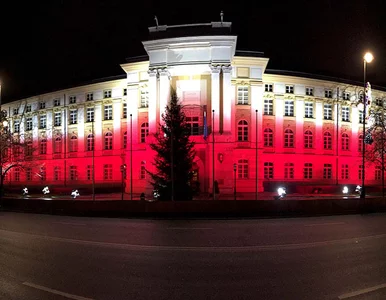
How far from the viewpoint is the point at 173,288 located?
22.5 feet

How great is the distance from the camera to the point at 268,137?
168 ft

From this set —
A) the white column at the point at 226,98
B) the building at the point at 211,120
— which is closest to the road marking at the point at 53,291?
the building at the point at 211,120

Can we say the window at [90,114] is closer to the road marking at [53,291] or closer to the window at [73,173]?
the window at [73,173]

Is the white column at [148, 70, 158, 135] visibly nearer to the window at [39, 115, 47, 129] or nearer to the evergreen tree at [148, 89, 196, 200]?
the evergreen tree at [148, 89, 196, 200]

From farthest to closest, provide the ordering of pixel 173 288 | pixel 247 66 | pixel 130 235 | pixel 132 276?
pixel 247 66, pixel 130 235, pixel 132 276, pixel 173 288

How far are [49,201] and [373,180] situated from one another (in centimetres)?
5182

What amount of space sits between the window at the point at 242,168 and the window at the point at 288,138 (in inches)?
357

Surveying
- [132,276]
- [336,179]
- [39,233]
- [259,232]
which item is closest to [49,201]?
[39,233]

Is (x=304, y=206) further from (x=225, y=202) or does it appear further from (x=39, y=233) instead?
(x=39, y=233)

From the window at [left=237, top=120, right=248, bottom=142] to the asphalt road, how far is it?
33.1 meters

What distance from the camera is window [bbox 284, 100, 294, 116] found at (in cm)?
5240

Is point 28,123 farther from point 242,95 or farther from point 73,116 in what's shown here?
point 242,95

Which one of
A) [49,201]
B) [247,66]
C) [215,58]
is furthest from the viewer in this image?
[247,66]

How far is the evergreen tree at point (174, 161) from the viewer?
1078 inches
